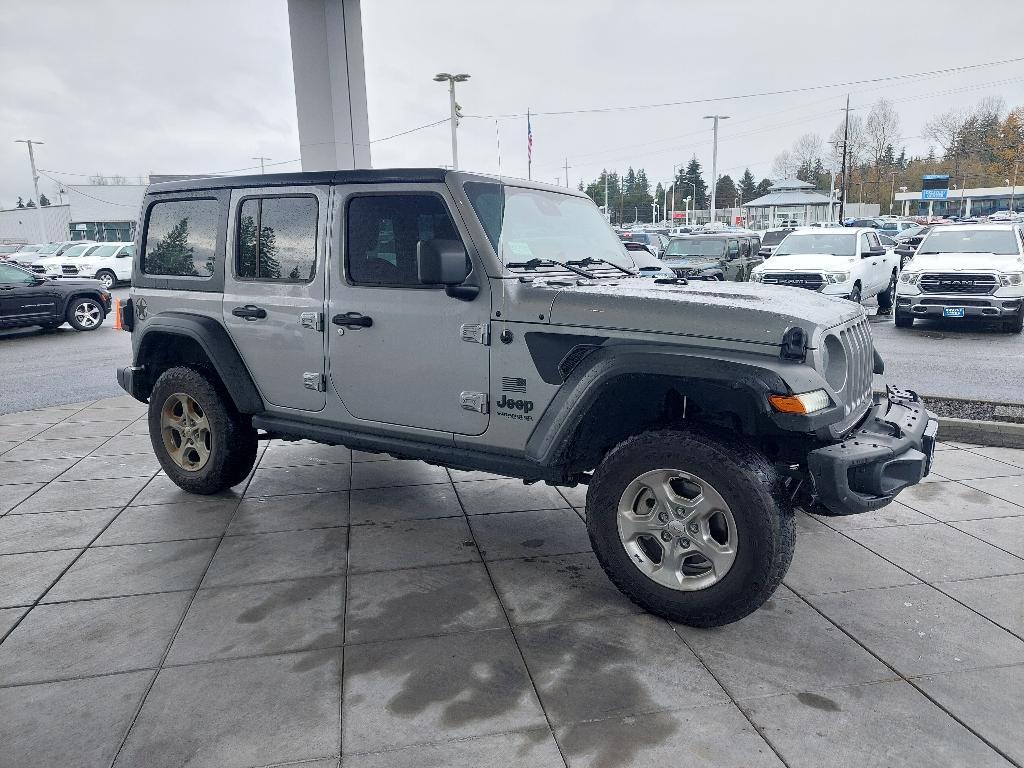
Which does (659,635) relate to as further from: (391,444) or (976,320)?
(976,320)

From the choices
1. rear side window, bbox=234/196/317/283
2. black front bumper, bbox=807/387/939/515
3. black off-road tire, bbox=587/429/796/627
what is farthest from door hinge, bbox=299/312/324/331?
black front bumper, bbox=807/387/939/515

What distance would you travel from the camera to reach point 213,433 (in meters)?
4.87

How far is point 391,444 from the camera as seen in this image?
4141mm

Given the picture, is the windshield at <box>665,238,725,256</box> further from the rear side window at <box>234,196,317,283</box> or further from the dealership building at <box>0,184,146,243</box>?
the dealership building at <box>0,184,146,243</box>

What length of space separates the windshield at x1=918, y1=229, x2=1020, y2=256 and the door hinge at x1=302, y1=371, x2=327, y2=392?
13.4m

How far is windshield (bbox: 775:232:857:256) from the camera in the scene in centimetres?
1484

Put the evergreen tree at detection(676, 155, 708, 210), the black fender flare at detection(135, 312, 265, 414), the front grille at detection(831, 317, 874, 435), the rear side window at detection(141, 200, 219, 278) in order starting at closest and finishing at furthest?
the front grille at detection(831, 317, 874, 435)
the black fender flare at detection(135, 312, 265, 414)
the rear side window at detection(141, 200, 219, 278)
the evergreen tree at detection(676, 155, 708, 210)

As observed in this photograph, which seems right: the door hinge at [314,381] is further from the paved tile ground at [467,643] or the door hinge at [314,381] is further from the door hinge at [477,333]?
the door hinge at [477,333]

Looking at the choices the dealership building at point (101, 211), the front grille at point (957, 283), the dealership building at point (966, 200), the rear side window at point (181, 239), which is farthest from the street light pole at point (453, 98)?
the dealership building at point (966, 200)

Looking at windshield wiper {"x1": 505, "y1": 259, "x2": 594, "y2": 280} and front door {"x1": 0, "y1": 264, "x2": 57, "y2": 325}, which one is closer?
windshield wiper {"x1": 505, "y1": 259, "x2": 594, "y2": 280}

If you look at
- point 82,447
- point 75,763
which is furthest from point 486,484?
point 82,447

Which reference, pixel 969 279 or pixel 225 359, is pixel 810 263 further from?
pixel 225 359

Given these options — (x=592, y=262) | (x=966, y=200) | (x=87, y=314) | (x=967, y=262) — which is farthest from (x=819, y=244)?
(x=966, y=200)

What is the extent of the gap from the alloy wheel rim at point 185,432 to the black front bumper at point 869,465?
376 centimetres
